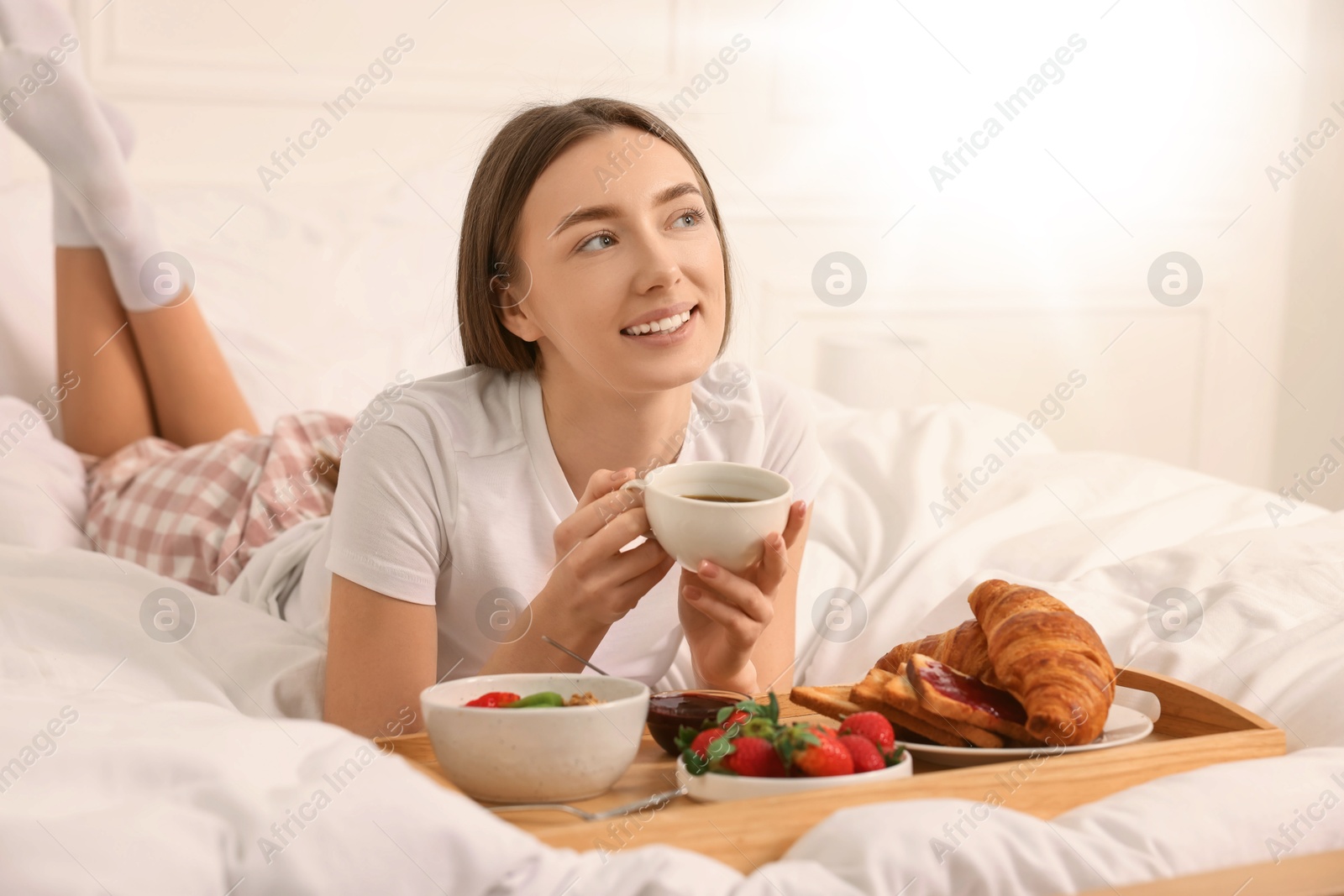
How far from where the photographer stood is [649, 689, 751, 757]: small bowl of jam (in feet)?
2.69

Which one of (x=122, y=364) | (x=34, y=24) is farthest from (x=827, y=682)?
(x=34, y=24)

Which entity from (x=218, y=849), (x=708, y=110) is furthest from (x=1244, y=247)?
(x=218, y=849)

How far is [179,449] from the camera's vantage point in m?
1.83

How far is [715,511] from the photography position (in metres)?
0.83

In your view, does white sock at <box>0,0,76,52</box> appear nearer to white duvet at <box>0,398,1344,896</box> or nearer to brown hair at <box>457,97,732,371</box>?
white duvet at <box>0,398,1344,896</box>

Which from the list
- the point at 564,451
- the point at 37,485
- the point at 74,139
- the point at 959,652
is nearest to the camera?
the point at 959,652

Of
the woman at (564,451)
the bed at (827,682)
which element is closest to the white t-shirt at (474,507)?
the woman at (564,451)

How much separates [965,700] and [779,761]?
0.17 m

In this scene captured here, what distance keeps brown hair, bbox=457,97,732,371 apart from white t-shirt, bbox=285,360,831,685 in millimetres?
44

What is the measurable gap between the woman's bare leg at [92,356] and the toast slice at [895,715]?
4.55ft

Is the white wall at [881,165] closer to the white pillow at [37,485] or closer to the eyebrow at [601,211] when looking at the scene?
the white pillow at [37,485]

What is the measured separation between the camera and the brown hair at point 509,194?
1075 millimetres

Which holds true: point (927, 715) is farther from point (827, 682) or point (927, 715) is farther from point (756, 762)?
point (827, 682)

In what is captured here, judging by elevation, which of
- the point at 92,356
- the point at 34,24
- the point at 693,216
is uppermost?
the point at 693,216
